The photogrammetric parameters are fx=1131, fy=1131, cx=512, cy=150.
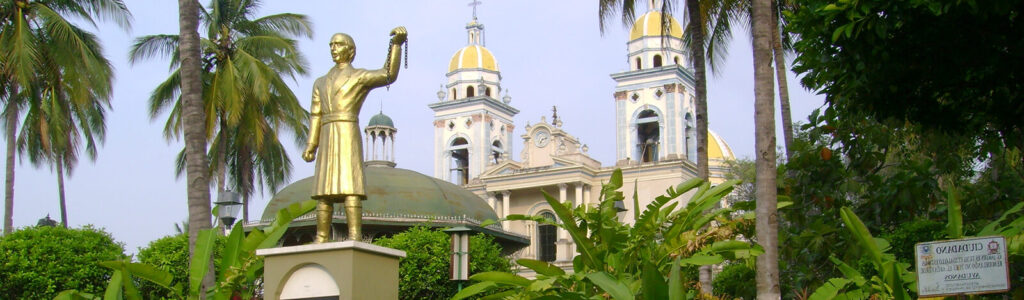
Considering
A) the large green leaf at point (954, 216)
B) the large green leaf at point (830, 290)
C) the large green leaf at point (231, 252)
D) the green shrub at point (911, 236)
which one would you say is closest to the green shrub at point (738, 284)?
the green shrub at point (911, 236)

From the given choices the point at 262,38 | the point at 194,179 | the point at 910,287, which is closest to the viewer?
the point at 910,287

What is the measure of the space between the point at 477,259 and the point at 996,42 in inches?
569

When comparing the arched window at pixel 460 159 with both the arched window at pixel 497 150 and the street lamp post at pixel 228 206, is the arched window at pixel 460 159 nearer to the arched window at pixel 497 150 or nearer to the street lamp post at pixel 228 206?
the arched window at pixel 497 150

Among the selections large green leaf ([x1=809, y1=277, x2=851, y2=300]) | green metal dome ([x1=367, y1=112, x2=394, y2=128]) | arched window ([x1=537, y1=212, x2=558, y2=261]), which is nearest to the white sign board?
large green leaf ([x1=809, y1=277, x2=851, y2=300])

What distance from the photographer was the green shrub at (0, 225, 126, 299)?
18.7 meters

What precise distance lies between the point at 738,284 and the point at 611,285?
282 inches

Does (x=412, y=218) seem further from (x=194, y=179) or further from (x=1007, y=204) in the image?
(x=1007, y=204)

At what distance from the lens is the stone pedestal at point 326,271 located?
10.7m

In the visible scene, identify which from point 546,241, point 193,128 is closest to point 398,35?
point 193,128

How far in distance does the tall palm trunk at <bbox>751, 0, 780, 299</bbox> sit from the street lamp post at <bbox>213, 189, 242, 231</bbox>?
9880 mm

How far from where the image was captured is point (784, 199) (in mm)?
15086

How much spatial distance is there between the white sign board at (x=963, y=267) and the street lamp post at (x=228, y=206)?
43.8ft

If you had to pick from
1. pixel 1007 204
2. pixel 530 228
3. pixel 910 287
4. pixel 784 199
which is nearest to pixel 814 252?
pixel 784 199

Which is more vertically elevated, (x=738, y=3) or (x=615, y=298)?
(x=738, y=3)
